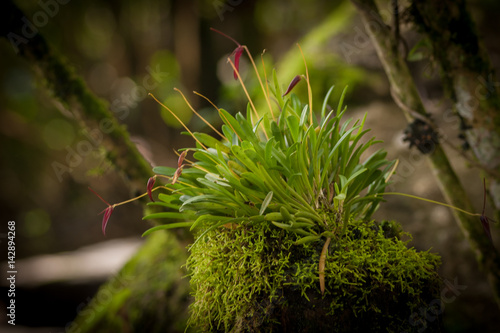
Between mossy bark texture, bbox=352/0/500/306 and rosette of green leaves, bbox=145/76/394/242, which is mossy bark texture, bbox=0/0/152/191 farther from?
mossy bark texture, bbox=352/0/500/306

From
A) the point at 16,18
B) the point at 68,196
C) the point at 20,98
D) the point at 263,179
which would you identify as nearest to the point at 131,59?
the point at 20,98

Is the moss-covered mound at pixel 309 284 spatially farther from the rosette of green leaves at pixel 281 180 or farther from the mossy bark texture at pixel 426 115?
the mossy bark texture at pixel 426 115

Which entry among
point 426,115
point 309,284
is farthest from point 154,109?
point 309,284

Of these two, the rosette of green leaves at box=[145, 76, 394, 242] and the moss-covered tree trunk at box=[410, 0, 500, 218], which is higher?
the moss-covered tree trunk at box=[410, 0, 500, 218]

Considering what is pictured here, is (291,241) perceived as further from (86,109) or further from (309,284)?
(86,109)

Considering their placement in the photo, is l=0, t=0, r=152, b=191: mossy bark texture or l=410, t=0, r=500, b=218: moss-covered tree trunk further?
l=0, t=0, r=152, b=191: mossy bark texture

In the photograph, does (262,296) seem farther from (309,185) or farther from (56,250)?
(56,250)

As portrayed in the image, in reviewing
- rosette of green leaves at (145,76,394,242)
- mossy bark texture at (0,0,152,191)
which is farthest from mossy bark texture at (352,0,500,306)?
mossy bark texture at (0,0,152,191)

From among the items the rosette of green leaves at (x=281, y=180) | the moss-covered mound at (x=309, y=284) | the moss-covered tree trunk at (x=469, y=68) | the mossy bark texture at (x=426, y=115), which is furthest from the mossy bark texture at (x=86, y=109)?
the moss-covered tree trunk at (x=469, y=68)
